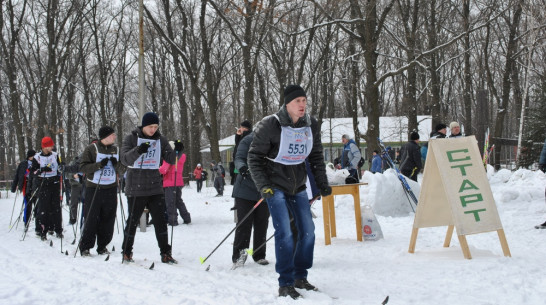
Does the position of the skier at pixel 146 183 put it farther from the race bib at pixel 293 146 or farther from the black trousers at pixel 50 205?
the black trousers at pixel 50 205

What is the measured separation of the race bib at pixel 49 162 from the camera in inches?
349

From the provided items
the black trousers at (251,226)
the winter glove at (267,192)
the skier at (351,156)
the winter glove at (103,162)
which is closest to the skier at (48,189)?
the winter glove at (103,162)

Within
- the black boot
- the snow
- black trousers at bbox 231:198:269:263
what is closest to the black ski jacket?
the black boot

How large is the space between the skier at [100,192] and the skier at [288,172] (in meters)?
3.11

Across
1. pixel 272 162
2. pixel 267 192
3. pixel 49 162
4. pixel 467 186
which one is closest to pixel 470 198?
pixel 467 186

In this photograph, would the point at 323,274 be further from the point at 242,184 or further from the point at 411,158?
the point at 411,158

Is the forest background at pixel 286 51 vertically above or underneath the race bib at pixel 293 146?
above

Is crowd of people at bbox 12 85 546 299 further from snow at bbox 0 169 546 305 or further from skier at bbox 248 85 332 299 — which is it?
snow at bbox 0 169 546 305

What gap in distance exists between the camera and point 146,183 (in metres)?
5.92

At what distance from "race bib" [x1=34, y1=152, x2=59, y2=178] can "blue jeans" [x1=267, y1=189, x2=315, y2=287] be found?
20.1ft

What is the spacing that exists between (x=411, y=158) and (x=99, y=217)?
23.5ft

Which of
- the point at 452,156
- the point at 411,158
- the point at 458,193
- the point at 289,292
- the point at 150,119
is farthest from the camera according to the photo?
the point at 411,158

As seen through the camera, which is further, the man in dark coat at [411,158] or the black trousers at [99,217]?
the man in dark coat at [411,158]

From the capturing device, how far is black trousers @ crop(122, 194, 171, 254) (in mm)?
5918
